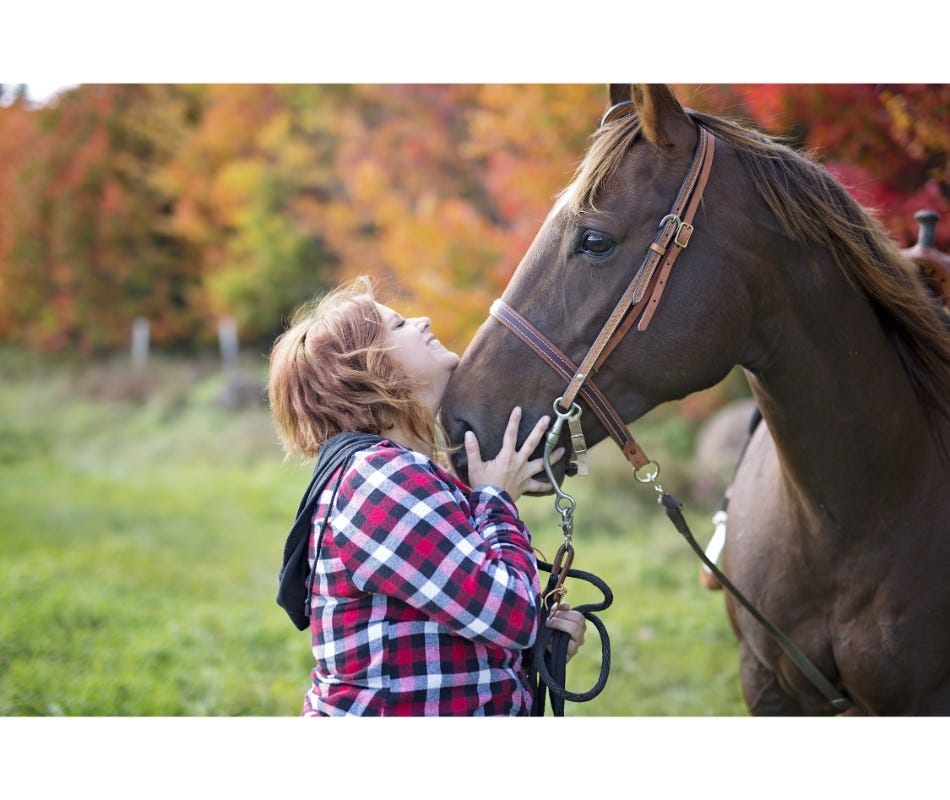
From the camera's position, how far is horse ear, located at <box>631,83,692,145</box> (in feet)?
6.30

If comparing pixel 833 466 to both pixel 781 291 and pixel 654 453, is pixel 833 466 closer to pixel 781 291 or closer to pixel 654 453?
pixel 781 291

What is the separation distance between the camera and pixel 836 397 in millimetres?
2072

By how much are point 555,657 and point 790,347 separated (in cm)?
101

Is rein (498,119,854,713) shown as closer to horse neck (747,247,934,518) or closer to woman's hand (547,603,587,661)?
woman's hand (547,603,587,661)

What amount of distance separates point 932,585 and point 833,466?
1.44 feet

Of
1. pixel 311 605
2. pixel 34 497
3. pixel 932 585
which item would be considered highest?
pixel 311 605

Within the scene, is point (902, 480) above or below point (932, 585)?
above

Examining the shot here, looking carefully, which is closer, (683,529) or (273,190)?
(683,529)

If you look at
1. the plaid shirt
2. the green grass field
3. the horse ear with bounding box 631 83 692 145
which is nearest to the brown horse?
the horse ear with bounding box 631 83 692 145

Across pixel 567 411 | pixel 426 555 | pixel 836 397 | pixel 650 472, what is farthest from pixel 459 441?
pixel 836 397

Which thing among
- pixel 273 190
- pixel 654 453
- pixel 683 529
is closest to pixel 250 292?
pixel 273 190

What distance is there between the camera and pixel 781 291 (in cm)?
201

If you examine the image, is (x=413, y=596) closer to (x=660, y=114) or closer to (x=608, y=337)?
(x=608, y=337)

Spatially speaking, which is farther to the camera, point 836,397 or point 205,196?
point 205,196
